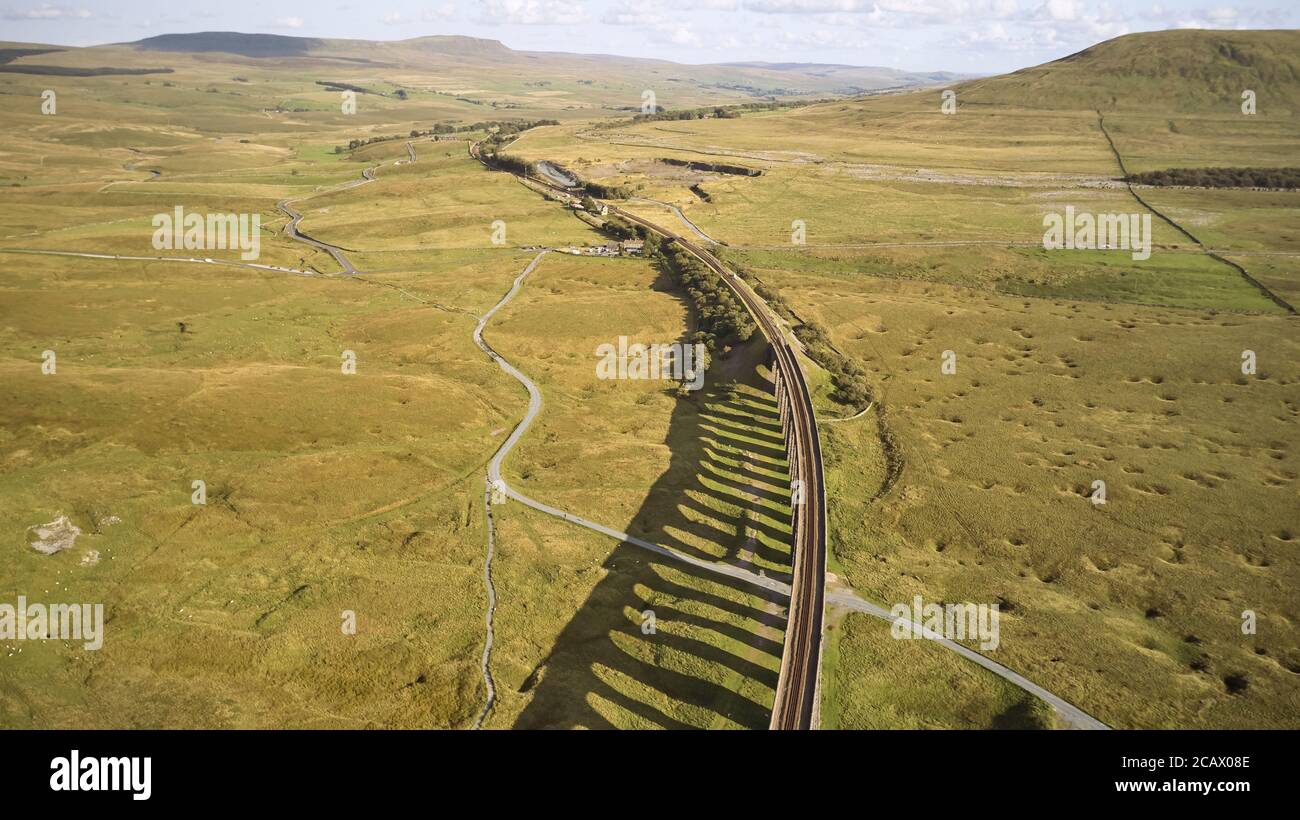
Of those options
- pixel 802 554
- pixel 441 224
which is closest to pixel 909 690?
pixel 802 554

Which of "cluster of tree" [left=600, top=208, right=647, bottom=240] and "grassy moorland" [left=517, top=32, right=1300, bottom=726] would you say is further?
"cluster of tree" [left=600, top=208, right=647, bottom=240]

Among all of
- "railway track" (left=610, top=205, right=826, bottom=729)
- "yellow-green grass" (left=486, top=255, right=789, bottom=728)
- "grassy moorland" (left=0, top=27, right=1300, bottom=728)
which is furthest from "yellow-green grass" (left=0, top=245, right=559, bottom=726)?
"railway track" (left=610, top=205, right=826, bottom=729)

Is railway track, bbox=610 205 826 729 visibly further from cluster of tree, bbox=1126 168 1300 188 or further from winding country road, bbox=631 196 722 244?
cluster of tree, bbox=1126 168 1300 188

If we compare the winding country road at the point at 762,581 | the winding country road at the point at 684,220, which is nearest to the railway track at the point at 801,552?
the winding country road at the point at 762,581
